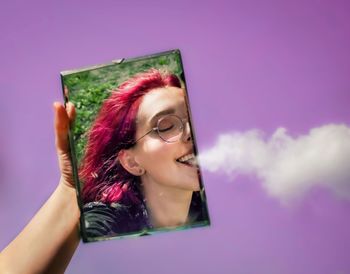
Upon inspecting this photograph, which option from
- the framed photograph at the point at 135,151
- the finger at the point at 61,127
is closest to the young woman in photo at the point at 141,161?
the framed photograph at the point at 135,151

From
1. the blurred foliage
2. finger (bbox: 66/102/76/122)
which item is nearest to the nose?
the blurred foliage

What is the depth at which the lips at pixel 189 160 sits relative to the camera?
1.48 m

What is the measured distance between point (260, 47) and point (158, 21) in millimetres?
385

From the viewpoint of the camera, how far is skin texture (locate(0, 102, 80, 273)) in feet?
5.09

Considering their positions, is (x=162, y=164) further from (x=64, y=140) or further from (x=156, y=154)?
(x=64, y=140)

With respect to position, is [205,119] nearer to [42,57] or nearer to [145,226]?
[145,226]

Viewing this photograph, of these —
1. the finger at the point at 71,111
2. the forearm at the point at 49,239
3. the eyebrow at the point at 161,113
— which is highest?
the finger at the point at 71,111

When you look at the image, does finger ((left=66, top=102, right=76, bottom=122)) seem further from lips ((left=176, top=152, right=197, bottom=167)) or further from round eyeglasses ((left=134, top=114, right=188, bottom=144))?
lips ((left=176, top=152, right=197, bottom=167))

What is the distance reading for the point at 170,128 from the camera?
4.91 feet

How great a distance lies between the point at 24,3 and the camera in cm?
166

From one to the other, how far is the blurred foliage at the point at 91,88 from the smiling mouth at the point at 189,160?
1.17 ft

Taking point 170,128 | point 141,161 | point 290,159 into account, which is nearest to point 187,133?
point 170,128

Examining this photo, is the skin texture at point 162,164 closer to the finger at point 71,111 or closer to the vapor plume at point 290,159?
the vapor plume at point 290,159

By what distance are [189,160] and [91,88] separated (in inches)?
17.9
